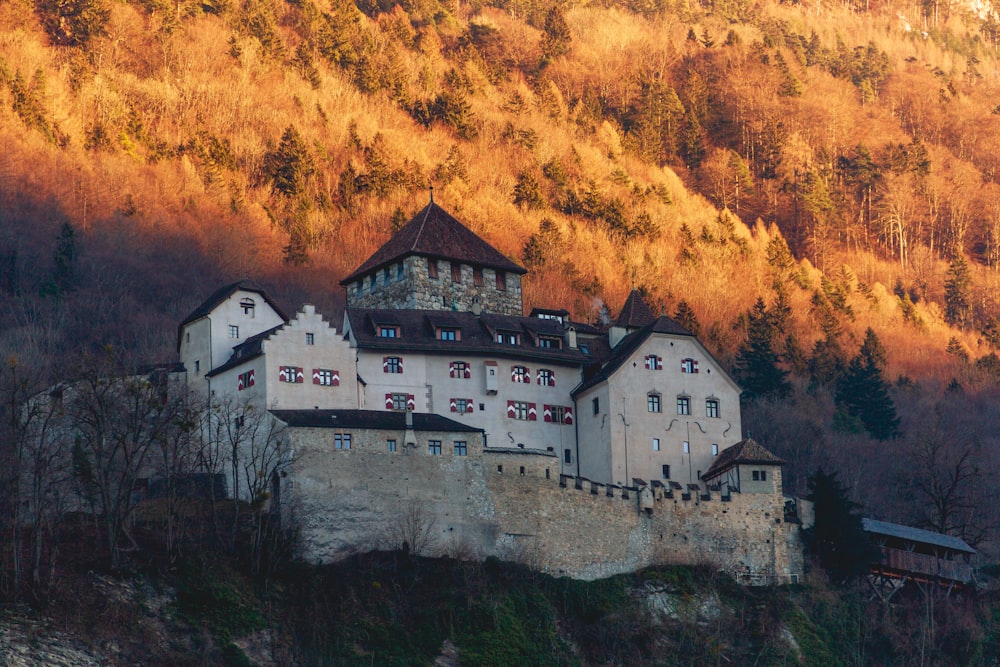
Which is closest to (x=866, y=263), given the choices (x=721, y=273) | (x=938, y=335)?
(x=938, y=335)

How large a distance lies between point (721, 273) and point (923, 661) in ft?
162

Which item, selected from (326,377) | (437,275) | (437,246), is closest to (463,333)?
(437,275)

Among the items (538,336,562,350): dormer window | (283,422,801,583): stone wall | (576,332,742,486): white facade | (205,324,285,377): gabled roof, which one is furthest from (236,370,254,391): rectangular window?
(576,332,742,486): white facade

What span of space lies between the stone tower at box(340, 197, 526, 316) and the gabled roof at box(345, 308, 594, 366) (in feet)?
8.47

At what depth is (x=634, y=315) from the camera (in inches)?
2987

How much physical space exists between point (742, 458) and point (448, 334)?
1381 centimetres

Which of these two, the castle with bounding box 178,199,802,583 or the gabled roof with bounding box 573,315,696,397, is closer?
the castle with bounding box 178,199,802,583

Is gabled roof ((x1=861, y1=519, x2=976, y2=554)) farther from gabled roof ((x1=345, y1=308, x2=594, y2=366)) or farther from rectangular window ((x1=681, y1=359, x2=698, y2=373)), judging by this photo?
gabled roof ((x1=345, y1=308, x2=594, y2=366))

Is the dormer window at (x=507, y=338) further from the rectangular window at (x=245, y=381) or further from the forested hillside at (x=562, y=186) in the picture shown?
the forested hillside at (x=562, y=186)

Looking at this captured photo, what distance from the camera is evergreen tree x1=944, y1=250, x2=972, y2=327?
123500 millimetres

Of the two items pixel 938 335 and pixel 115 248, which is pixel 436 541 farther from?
pixel 938 335

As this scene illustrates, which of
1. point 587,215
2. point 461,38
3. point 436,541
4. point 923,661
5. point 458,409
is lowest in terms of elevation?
point 923,661

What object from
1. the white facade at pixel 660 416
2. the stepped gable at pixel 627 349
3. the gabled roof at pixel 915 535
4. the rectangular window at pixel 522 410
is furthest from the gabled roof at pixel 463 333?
the gabled roof at pixel 915 535

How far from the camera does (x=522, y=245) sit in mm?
105125
